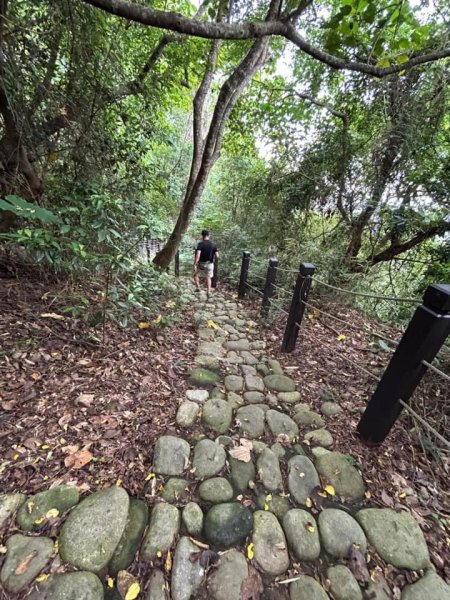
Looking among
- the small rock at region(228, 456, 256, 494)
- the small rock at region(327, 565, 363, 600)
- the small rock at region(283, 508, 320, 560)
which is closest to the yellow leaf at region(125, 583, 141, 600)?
the small rock at region(228, 456, 256, 494)

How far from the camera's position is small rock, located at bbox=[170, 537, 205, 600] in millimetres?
1015

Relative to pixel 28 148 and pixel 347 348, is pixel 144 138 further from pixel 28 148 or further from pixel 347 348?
pixel 347 348

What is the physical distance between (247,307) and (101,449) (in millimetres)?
3183

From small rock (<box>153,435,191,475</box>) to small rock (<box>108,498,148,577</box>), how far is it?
7.8 inches

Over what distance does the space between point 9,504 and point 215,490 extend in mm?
997

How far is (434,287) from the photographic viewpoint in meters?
1.34

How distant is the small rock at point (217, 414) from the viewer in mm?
1779

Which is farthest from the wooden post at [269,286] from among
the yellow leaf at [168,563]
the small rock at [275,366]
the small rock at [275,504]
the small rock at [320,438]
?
the yellow leaf at [168,563]

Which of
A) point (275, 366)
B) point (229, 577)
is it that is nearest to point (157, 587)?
point (229, 577)

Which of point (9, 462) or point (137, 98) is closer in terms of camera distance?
point (9, 462)

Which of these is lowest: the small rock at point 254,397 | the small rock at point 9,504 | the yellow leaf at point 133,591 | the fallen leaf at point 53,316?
the small rock at point 254,397

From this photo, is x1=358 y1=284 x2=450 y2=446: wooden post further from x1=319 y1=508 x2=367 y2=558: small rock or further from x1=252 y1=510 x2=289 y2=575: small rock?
x1=252 y1=510 x2=289 y2=575: small rock

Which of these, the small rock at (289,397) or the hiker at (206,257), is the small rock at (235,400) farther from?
the hiker at (206,257)

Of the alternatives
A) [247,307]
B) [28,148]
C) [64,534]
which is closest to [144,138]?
[28,148]
